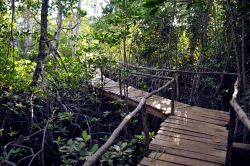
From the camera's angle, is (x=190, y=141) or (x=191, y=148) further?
(x=190, y=141)

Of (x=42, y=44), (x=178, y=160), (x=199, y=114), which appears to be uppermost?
(x=42, y=44)

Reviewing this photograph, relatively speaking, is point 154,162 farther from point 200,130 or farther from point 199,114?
point 199,114

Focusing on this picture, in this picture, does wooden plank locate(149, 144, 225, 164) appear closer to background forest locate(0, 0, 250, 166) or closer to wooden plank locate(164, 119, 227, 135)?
background forest locate(0, 0, 250, 166)

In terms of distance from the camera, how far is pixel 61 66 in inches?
226

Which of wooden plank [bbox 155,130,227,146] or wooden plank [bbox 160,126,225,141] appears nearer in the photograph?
wooden plank [bbox 155,130,227,146]

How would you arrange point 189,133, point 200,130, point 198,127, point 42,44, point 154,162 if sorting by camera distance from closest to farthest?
1. point 154,162
2. point 189,133
3. point 200,130
4. point 198,127
5. point 42,44

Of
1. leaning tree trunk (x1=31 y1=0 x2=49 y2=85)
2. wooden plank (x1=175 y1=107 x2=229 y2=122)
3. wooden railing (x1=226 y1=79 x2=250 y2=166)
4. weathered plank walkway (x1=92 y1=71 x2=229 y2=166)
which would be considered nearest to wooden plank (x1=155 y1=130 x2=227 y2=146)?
weathered plank walkway (x1=92 y1=71 x2=229 y2=166)

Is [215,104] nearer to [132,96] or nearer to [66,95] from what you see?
[132,96]

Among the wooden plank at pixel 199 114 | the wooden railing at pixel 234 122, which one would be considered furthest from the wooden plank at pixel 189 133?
the wooden plank at pixel 199 114

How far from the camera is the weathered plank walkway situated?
9.26 feet

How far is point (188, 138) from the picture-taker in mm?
3463

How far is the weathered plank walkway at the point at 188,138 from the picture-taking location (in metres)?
2.82

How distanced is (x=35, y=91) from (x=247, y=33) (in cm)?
462

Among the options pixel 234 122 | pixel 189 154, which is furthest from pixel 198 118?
pixel 234 122
